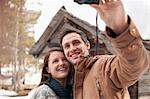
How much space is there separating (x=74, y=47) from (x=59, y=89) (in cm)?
19

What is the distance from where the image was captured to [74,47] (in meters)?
0.89

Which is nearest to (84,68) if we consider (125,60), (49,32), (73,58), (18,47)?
(73,58)

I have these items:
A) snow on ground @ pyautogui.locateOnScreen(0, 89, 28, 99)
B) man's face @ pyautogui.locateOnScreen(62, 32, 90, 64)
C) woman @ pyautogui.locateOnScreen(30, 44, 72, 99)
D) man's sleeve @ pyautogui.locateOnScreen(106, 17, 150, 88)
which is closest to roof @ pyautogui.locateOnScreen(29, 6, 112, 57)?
snow on ground @ pyautogui.locateOnScreen(0, 89, 28, 99)

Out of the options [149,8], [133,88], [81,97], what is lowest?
[133,88]

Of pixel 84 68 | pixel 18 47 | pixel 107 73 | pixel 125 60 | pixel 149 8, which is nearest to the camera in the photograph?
pixel 125 60

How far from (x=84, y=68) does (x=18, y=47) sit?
156 centimetres

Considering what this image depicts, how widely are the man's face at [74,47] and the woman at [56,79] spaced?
0.12 metres

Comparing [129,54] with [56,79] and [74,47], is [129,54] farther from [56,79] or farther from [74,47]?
[56,79]

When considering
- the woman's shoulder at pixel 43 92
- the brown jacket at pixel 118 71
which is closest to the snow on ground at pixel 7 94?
the woman's shoulder at pixel 43 92

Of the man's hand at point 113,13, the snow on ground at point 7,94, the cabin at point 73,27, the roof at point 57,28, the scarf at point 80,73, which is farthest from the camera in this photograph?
the snow on ground at point 7,94

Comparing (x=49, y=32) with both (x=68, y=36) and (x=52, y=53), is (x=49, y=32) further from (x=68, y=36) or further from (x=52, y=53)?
(x=68, y=36)

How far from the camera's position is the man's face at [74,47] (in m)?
0.87

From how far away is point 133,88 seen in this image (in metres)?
2.02

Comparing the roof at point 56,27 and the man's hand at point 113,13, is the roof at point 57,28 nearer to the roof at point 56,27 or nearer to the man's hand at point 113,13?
the roof at point 56,27
